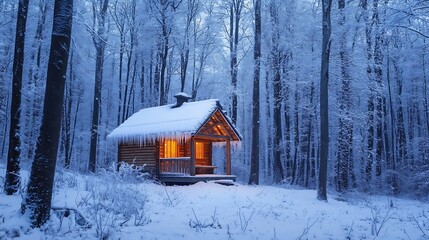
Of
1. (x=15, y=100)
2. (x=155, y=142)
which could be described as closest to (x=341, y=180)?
(x=155, y=142)

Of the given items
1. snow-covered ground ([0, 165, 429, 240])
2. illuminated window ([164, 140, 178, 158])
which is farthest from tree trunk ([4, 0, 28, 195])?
illuminated window ([164, 140, 178, 158])

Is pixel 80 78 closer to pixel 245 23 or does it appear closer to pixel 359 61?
pixel 245 23

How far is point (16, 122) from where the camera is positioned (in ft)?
30.3

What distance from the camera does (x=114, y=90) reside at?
38344 mm

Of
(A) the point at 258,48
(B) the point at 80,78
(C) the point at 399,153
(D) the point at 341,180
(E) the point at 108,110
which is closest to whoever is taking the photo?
(D) the point at 341,180

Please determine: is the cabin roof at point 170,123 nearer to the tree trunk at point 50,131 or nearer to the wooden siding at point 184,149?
the wooden siding at point 184,149

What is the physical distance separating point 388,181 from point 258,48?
46.0 feet

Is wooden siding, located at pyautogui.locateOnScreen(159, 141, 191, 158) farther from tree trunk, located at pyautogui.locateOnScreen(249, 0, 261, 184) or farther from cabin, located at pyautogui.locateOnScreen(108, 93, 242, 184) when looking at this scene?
tree trunk, located at pyautogui.locateOnScreen(249, 0, 261, 184)

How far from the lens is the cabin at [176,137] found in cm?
1816

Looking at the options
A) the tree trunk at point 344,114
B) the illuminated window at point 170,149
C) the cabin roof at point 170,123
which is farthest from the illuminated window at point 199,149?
the tree trunk at point 344,114

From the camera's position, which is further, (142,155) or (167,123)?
(142,155)

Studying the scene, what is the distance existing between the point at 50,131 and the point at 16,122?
3.75 metres

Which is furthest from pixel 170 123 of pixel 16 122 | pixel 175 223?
pixel 175 223

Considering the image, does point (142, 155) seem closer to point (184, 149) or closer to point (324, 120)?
point (184, 149)
